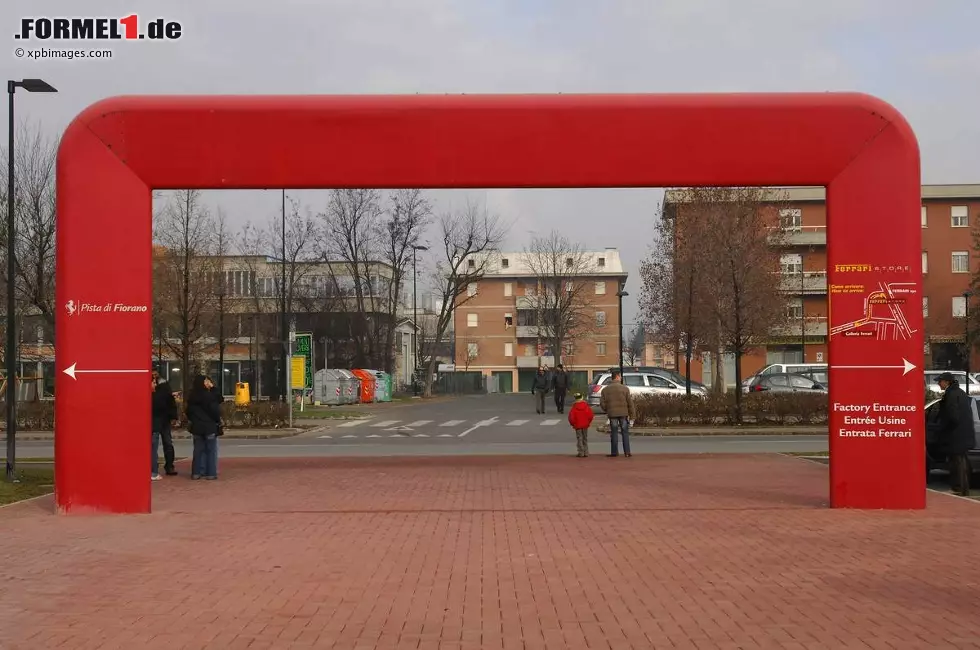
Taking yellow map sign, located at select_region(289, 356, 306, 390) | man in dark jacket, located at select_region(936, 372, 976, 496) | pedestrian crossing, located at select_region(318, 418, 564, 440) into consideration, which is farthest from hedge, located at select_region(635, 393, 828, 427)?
→ man in dark jacket, located at select_region(936, 372, 976, 496)

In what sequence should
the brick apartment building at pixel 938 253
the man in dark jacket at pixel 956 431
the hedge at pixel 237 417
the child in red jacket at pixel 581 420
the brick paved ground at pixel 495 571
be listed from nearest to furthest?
the brick paved ground at pixel 495 571
the man in dark jacket at pixel 956 431
the child in red jacket at pixel 581 420
the hedge at pixel 237 417
the brick apartment building at pixel 938 253

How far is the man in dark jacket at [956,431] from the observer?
13.9 metres

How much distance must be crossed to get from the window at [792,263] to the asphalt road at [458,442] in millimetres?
17729

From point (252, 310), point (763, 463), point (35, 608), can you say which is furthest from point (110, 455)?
point (252, 310)

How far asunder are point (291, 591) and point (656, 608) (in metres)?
2.81

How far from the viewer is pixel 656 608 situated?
24.1ft

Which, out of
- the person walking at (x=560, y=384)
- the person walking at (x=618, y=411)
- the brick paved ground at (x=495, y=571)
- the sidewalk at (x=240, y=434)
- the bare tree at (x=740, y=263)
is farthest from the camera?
the person walking at (x=560, y=384)

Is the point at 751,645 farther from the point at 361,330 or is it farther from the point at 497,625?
the point at 361,330

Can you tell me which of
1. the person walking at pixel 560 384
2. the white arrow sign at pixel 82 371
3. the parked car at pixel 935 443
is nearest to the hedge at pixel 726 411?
the person walking at pixel 560 384

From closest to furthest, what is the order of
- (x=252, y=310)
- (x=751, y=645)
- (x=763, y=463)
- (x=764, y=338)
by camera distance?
(x=751, y=645) → (x=763, y=463) → (x=764, y=338) → (x=252, y=310)

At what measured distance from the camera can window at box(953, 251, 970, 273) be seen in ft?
211

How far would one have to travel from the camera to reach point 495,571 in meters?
8.75

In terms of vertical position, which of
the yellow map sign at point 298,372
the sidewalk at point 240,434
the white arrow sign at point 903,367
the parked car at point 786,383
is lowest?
the sidewalk at point 240,434

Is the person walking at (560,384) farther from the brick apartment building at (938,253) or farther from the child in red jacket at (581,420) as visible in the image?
the brick apartment building at (938,253)
